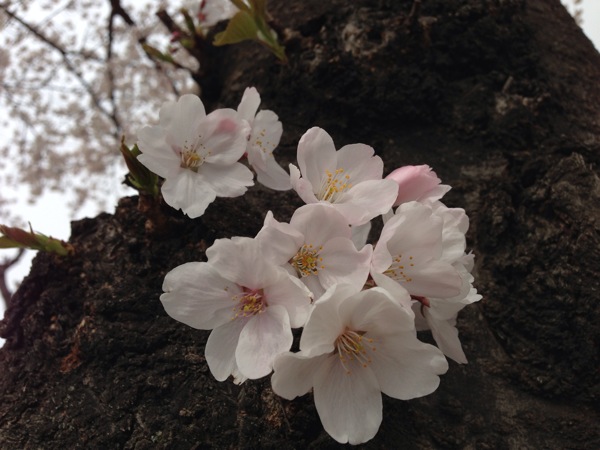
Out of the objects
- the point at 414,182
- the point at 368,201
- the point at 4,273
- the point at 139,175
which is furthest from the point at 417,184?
the point at 4,273

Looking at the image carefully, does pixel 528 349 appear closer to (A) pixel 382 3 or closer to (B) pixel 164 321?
(B) pixel 164 321

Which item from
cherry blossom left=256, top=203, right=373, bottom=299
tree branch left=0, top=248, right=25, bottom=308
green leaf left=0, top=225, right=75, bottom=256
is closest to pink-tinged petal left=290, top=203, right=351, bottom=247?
cherry blossom left=256, top=203, right=373, bottom=299

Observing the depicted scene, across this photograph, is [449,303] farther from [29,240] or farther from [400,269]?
[29,240]

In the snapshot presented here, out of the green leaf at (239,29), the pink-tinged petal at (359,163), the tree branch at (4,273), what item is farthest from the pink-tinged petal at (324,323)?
the tree branch at (4,273)

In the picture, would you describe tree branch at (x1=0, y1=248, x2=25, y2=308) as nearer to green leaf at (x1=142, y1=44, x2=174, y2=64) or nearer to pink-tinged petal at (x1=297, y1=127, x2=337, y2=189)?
green leaf at (x1=142, y1=44, x2=174, y2=64)

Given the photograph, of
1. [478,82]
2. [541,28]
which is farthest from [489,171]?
[541,28]

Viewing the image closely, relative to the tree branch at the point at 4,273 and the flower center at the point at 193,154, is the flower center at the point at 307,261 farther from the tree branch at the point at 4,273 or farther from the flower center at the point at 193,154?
the tree branch at the point at 4,273

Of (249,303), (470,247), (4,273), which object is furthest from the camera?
(4,273)
